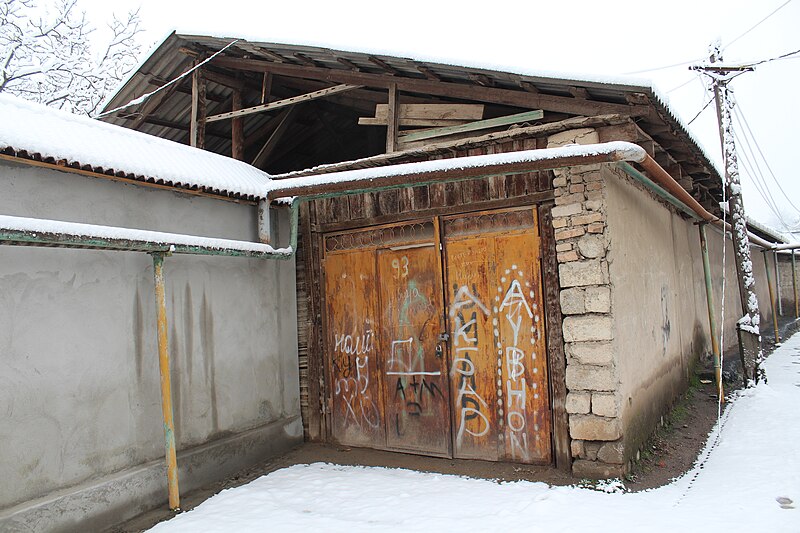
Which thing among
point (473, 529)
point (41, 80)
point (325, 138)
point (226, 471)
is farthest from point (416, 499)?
point (41, 80)

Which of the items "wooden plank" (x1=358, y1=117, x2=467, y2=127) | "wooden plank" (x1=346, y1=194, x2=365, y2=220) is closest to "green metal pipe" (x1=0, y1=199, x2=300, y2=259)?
"wooden plank" (x1=346, y1=194, x2=365, y2=220)

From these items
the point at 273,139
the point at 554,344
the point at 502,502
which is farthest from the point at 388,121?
the point at 502,502

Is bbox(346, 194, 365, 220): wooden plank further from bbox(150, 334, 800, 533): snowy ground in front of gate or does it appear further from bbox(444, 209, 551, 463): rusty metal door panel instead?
bbox(150, 334, 800, 533): snowy ground in front of gate

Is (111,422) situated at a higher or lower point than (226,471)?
higher

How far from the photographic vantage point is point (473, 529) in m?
3.93

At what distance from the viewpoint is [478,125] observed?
17.9ft

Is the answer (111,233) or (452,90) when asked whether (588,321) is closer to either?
(452,90)

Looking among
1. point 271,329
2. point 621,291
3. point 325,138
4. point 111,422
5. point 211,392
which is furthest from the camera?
point 325,138

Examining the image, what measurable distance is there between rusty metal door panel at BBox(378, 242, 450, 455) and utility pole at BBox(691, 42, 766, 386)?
5.54 meters

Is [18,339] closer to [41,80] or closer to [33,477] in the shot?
[33,477]

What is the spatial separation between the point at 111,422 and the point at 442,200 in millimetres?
3594

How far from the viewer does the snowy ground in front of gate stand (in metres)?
3.92

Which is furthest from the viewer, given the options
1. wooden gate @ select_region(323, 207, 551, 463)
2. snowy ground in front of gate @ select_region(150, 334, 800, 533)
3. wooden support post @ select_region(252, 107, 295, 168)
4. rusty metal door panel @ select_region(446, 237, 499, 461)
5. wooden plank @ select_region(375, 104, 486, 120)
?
wooden support post @ select_region(252, 107, 295, 168)

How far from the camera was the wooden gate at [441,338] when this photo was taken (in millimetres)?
5105
